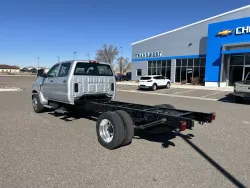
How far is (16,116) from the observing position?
8.98m

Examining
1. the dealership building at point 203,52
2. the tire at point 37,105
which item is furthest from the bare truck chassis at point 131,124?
the dealership building at point 203,52

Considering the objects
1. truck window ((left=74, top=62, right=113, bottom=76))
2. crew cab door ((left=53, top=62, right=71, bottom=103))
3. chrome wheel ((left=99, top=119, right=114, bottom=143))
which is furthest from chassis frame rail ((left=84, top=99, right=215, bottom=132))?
truck window ((left=74, top=62, right=113, bottom=76))

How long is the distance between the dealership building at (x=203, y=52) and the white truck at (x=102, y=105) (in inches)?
793

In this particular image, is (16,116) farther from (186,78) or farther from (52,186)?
(186,78)

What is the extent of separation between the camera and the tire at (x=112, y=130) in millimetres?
5047

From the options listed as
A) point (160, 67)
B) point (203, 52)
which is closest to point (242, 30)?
point (203, 52)

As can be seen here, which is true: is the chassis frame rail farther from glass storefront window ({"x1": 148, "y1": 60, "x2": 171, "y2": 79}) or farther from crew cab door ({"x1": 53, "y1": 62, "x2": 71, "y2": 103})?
glass storefront window ({"x1": 148, "y1": 60, "x2": 171, "y2": 79})

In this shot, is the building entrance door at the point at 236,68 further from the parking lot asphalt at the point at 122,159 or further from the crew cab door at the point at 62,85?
the crew cab door at the point at 62,85

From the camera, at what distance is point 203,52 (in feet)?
96.8

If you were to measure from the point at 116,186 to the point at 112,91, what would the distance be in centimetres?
523

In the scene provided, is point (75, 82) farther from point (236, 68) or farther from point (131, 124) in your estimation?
point (236, 68)

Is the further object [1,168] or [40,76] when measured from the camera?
[40,76]

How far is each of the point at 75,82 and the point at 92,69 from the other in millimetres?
917

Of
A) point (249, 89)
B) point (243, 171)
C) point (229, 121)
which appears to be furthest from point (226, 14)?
point (243, 171)
